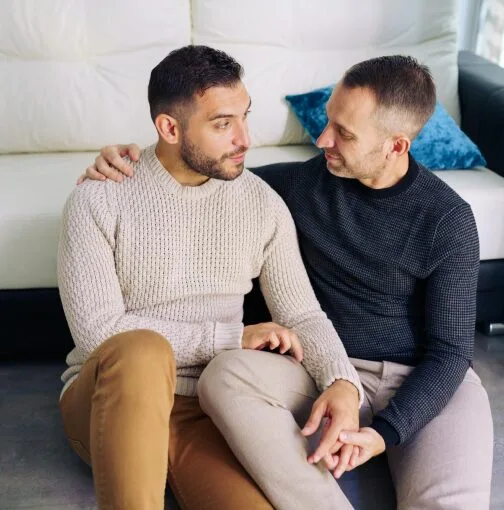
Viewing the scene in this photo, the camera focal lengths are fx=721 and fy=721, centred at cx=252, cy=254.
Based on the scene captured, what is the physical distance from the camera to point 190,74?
1413mm

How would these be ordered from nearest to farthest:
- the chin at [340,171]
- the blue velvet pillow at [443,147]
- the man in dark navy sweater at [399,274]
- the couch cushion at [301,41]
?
the man in dark navy sweater at [399,274] → the chin at [340,171] → the blue velvet pillow at [443,147] → the couch cushion at [301,41]

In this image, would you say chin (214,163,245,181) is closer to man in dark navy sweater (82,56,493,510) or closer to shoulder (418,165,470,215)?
man in dark navy sweater (82,56,493,510)

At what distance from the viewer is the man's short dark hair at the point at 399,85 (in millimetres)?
1467

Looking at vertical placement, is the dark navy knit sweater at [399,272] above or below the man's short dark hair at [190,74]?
below

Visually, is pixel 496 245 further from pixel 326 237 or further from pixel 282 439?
pixel 282 439

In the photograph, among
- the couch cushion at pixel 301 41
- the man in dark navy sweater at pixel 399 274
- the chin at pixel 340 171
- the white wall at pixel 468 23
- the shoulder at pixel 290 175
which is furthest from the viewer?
the white wall at pixel 468 23

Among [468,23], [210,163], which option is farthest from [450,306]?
[468,23]

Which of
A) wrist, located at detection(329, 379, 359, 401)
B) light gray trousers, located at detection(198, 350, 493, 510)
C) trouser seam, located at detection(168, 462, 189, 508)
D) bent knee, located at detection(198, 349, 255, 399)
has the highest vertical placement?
bent knee, located at detection(198, 349, 255, 399)

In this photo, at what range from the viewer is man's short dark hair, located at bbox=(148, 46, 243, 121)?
1.41m

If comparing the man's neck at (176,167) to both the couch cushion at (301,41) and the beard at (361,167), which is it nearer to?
the beard at (361,167)

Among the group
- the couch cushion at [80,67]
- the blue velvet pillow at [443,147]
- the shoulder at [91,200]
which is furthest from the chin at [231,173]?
the couch cushion at [80,67]

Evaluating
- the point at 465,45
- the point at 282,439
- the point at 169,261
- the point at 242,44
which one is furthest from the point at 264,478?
the point at 465,45

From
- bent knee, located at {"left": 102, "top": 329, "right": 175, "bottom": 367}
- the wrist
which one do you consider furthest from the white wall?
bent knee, located at {"left": 102, "top": 329, "right": 175, "bottom": 367}

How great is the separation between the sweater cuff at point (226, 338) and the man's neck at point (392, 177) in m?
0.42
